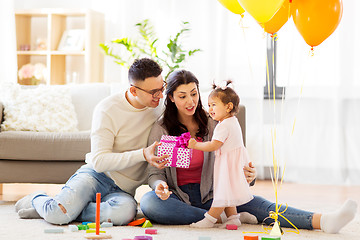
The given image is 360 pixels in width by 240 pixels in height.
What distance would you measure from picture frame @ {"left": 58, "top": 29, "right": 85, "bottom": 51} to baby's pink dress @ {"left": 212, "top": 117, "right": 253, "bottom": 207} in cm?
295

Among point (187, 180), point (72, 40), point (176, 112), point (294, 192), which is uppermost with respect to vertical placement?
point (72, 40)

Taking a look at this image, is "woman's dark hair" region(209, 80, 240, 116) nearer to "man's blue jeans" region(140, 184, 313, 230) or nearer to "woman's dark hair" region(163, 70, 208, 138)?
"woman's dark hair" region(163, 70, 208, 138)

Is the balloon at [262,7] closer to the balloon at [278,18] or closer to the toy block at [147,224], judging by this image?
the balloon at [278,18]

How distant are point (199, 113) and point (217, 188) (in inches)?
15.4

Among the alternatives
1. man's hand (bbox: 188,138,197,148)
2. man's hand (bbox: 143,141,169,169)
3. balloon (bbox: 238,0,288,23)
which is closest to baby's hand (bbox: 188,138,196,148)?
man's hand (bbox: 188,138,197,148)

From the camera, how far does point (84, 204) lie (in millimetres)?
2525

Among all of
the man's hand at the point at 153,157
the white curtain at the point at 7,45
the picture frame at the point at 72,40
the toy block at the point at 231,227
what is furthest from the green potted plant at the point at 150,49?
the toy block at the point at 231,227

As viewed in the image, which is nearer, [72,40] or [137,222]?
[137,222]

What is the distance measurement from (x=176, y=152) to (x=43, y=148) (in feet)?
3.74

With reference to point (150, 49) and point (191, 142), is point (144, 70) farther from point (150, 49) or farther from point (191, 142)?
point (150, 49)

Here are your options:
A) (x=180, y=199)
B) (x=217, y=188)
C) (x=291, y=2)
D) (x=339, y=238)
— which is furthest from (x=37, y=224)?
(x=291, y=2)

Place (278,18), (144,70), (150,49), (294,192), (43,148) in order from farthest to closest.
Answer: (150,49) < (294,192) < (43,148) < (144,70) < (278,18)

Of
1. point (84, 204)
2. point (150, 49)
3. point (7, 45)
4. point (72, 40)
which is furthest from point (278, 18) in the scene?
point (7, 45)

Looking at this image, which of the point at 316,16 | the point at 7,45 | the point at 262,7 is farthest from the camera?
the point at 7,45
